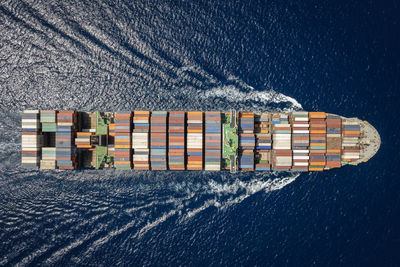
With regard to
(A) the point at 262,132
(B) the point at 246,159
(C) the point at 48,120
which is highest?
(C) the point at 48,120

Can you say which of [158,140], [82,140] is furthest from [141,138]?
[82,140]

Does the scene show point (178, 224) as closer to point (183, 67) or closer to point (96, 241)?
point (96, 241)

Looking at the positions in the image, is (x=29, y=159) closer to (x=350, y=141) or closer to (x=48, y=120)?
(x=48, y=120)

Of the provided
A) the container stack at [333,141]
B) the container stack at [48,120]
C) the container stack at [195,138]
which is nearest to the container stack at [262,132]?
Result: the container stack at [195,138]

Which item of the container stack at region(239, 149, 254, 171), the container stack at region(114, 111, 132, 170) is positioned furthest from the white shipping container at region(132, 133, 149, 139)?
the container stack at region(239, 149, 254, 171)

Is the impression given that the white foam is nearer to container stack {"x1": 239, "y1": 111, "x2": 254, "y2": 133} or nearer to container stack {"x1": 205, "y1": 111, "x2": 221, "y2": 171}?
container stack {"x1": 239, "y1": 111, "x2": 254, "y2": 133}

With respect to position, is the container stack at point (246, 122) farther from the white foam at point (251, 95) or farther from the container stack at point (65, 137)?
the container stack at point (65, 137)
